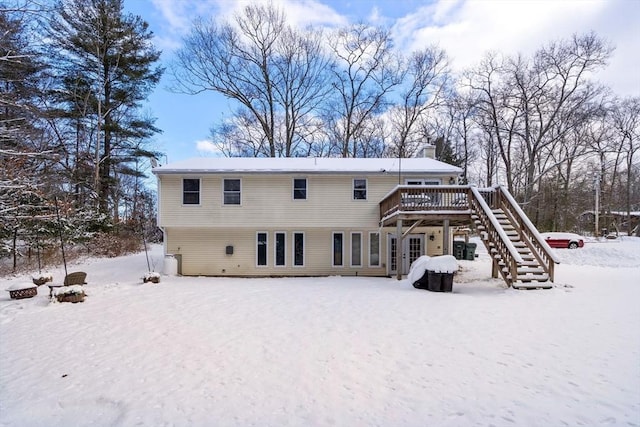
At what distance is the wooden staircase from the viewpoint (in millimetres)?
9789

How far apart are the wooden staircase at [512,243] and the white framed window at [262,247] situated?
27.2 ft

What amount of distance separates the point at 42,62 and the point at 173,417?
73.4 feet

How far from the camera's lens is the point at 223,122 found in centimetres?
2914

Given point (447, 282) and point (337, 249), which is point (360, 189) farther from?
point (447, 282)

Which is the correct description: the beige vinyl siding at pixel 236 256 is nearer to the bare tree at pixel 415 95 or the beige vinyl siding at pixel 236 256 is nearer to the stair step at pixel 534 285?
the stair step at pixel 534 285

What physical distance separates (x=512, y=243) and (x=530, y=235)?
2.94 ft

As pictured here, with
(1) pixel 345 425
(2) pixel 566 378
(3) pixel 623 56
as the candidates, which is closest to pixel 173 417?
(1) pixel 345 425

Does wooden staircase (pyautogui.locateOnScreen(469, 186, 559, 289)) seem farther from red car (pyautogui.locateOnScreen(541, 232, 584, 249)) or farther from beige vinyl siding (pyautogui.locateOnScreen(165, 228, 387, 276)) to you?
red car (pyautogui.locateOnScreen(541, 232, 584, 249))

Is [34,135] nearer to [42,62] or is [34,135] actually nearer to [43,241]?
[43,241]

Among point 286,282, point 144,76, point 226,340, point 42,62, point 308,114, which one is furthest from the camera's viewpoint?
point 308,114

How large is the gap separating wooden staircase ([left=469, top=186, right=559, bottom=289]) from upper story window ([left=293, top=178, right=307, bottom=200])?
653 centimetres

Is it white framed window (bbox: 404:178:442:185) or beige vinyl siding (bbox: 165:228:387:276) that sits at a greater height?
white framed window (bbox: 404:178:442:185)

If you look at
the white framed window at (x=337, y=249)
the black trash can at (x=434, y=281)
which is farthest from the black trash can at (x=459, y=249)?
the black trash can at (x=434, y=281)

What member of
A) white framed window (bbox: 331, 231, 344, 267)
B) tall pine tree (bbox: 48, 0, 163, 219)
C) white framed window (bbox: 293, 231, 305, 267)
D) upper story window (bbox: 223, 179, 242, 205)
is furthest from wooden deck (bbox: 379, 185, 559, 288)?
tall pine tree (bbox: 48, 0, 163, 219)
